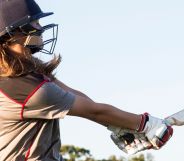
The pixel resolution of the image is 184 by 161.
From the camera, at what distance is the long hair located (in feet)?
22.4

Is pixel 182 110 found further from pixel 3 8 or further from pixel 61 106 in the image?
pixel 3 8

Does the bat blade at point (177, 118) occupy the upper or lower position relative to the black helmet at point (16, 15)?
lower

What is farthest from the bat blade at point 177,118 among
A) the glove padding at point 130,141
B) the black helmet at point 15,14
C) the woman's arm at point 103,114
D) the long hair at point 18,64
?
the black helmet at point 15,14

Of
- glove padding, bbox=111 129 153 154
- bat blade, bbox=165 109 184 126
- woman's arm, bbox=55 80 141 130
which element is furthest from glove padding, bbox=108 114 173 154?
bat blade, bbox=165 109 184 126

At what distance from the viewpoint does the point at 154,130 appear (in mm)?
7367

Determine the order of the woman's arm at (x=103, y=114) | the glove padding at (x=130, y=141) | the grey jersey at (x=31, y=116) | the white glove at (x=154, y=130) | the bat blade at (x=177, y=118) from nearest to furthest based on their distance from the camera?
the grey jersey at (x=31, y=116)
the woman's arm at (x=103, y=114)
the white glove at (x=154, y=130)
the glove padding at (x=130, y=141)
the bat blade at (x=177, y=118)

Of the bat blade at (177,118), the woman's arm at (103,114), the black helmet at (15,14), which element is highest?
the black helmet at (15,14)

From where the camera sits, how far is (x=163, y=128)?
7.40m

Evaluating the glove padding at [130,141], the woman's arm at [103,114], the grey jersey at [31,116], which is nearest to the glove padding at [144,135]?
the glove padding at [130,141]

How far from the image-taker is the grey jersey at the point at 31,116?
6.75 metres

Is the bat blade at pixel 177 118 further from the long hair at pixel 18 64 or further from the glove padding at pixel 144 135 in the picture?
the long hair at pixel 18 64

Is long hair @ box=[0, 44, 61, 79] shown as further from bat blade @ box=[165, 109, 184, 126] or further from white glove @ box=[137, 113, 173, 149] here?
bat blade @ box=[165, 109, 184, 126]

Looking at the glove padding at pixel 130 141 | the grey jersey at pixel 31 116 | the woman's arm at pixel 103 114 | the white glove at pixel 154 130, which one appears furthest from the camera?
the glove padding at pixel 130 141

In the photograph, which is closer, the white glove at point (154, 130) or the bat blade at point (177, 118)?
the white glove at point (154, 130)
